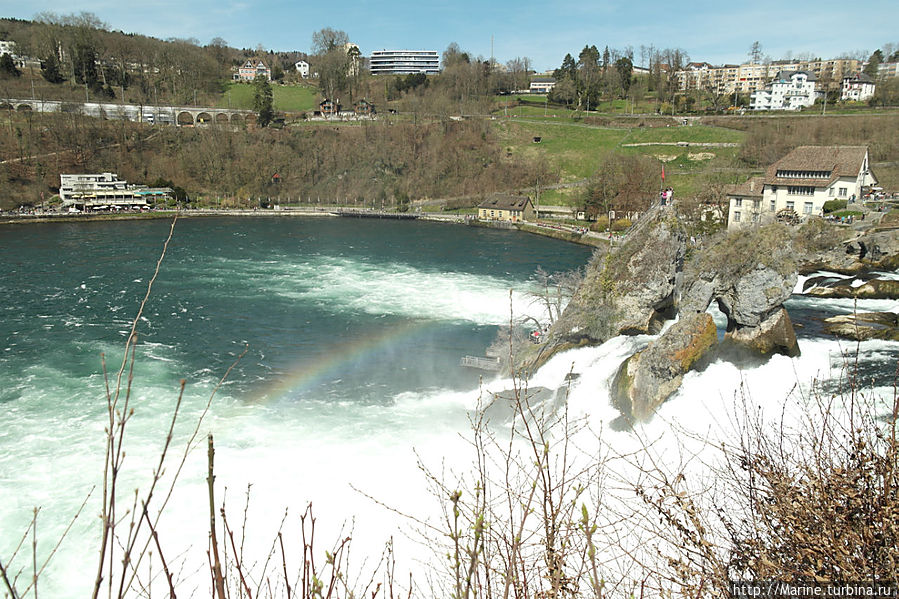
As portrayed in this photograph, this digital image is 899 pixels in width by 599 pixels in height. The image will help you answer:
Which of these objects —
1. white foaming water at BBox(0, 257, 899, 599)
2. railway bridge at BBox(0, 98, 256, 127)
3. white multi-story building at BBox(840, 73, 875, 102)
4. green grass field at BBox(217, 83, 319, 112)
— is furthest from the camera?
green grass field at BBox(217, 83, 319, 112)

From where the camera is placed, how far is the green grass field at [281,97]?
107062 millimetres

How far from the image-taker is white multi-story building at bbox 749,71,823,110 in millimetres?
90750

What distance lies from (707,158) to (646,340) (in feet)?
196

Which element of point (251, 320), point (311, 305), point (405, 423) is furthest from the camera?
point (311, 305)

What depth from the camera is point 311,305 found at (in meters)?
31.2

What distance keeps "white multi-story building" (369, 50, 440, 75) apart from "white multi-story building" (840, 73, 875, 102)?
87.0m

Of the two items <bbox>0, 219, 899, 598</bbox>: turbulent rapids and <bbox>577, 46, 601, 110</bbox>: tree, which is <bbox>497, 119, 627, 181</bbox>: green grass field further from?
<bbox>0, 219, 899, 598</bbox>: turbulent rapids

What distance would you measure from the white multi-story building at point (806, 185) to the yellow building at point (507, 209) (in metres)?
21.2

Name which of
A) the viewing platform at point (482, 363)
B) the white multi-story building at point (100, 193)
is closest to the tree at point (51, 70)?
the white multi-story building at point (100, 193)

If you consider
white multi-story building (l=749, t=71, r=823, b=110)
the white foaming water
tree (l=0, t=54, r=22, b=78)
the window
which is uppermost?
tree (l=0, t=54, r=22, b=78)

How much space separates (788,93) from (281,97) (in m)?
85.9

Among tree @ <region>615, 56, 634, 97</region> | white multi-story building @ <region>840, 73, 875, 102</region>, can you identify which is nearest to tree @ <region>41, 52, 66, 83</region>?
tree @ <region>615, 56, 634, 97</region>

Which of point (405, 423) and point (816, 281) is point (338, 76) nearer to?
point (816, 281)

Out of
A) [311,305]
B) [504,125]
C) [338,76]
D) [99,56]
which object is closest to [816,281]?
[311,305]
